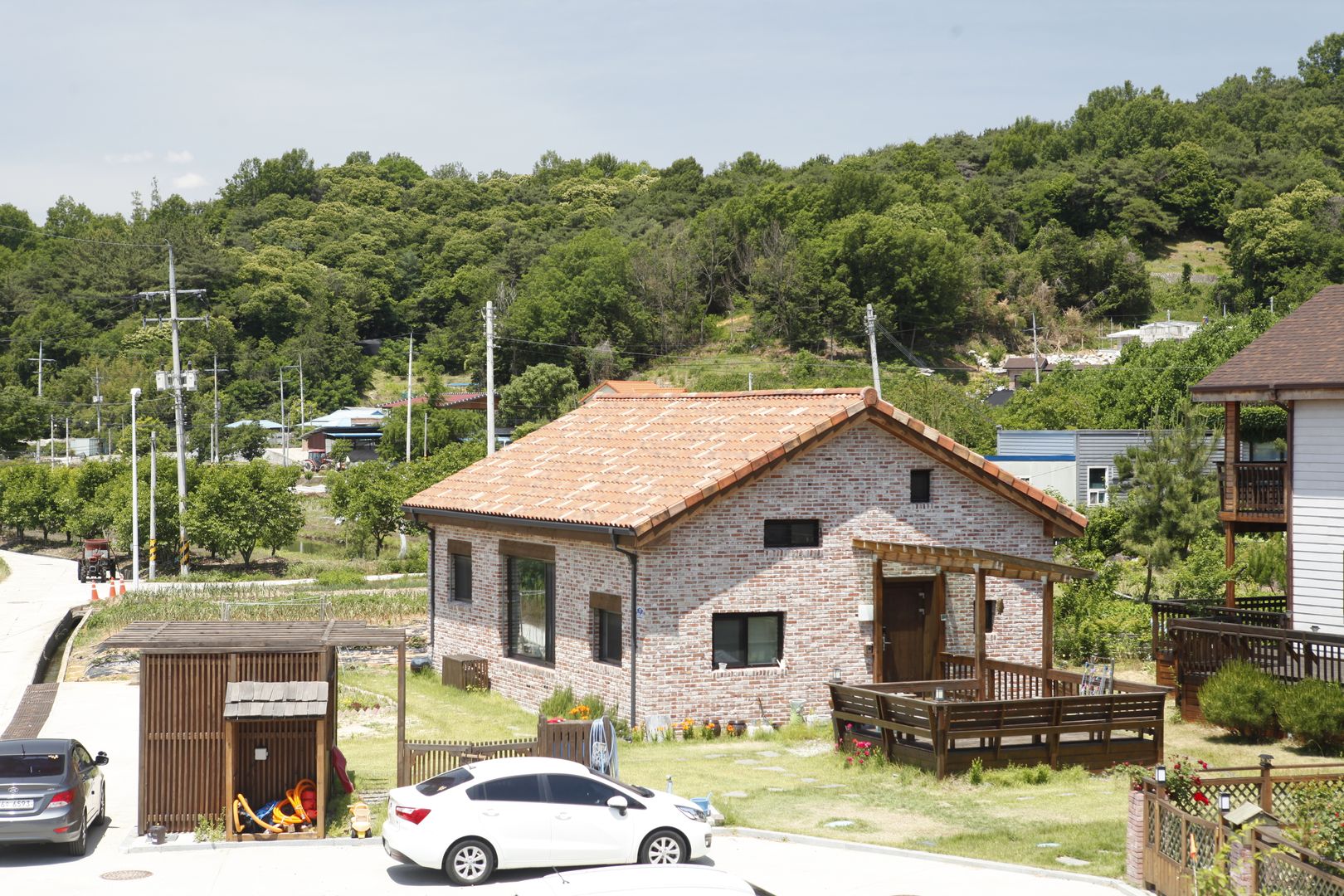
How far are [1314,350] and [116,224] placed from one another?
184302mm

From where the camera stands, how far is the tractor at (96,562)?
58.0m

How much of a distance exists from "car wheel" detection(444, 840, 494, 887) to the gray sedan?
15.1 ft

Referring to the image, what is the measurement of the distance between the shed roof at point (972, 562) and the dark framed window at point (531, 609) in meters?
6.35

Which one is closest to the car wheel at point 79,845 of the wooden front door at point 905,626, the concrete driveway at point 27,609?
the concrete driveway at point 27,609

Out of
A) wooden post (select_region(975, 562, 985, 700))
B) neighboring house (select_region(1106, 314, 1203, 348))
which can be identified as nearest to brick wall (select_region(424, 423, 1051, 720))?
wooden post (select_region(975, 562, 985, 700))

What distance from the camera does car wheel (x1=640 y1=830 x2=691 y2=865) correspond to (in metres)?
15.4

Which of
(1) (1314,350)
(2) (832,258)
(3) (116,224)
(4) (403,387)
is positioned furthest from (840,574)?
(3) (116,224)

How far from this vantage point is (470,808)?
49.6 ft

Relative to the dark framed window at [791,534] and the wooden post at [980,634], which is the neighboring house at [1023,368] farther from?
the wooden post at [980,634]

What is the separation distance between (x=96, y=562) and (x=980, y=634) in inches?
1830

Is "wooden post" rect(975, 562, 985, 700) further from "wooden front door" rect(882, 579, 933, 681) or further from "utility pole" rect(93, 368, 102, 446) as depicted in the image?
"utility pole" rect(93, 368, 102, 446)

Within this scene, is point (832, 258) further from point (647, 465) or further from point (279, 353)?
point (647, 465)

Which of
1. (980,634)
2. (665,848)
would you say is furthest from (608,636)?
(665,848)

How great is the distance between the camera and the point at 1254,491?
27.8m
